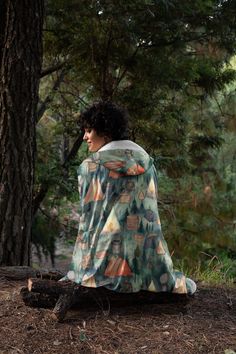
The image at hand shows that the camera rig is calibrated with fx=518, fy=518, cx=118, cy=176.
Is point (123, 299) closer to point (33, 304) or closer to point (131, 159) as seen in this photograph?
point (33, 304)

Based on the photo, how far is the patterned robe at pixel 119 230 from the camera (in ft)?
10.4

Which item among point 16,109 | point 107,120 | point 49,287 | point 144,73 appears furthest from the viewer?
point 144,73

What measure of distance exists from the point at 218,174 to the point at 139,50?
567 cm

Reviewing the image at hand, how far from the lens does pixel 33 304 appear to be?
321cm

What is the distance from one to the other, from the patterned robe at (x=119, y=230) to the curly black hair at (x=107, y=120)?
16cm

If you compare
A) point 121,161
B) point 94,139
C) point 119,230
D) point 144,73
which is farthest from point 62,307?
point 144,73

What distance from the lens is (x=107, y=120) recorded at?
330 cm

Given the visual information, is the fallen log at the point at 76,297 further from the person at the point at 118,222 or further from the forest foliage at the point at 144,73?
the forest foliage at the point at 144,73

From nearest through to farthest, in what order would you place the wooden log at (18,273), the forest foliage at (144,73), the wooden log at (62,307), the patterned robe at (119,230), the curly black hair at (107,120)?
the wooden log at (62,307) < the patterned robe at (119,230) < the curly black hair at (107,120) < the wooden log at (18,273) < the forest foliage at (144,73)

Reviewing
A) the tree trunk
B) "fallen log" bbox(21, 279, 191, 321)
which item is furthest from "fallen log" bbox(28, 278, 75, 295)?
the tree trunk

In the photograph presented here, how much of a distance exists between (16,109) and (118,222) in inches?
66.0

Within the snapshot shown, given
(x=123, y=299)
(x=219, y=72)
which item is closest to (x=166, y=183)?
(x=219, y=72)

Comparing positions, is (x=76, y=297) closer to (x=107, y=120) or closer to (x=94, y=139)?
(x=94, y=139)

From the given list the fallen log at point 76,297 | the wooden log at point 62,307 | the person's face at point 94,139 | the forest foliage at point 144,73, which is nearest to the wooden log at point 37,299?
the fallen log at point 76,297
